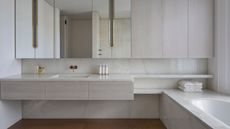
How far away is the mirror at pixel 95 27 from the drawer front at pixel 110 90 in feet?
1.84

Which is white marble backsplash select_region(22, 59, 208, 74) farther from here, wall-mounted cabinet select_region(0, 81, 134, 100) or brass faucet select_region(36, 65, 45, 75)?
wall-mounted cabinet select_region(0, 81, 134, 100)

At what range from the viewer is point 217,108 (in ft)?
7.90

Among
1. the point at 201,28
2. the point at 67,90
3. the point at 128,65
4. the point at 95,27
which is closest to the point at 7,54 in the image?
the point at 67,90

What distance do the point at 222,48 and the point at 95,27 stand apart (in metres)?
1.82

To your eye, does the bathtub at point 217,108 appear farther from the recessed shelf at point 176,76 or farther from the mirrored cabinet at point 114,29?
the mirrored cabinet at point 114,29

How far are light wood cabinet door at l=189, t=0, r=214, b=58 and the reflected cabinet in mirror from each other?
93cm

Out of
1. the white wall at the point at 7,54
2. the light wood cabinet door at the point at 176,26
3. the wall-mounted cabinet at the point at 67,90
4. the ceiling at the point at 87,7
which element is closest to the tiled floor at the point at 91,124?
the white wall at the point at 7,54

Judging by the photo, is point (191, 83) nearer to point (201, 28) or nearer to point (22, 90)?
point (201, 28)

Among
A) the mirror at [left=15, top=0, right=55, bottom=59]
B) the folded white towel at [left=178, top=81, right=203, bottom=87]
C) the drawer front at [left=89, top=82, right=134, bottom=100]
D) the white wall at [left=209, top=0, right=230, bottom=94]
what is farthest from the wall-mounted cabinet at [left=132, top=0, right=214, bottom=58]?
the mirror at [left=15, top=0, right=55, bottom=59]

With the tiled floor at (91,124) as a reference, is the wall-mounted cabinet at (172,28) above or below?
above

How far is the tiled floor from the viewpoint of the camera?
2.88 m

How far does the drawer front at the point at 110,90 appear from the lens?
8.52 feet

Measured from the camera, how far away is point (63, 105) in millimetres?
3230

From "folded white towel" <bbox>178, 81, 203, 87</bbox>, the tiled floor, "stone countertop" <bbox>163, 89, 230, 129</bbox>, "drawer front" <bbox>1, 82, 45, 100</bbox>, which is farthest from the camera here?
"folded white towel" <bbox>178, 81, 203, 87</bbox>
